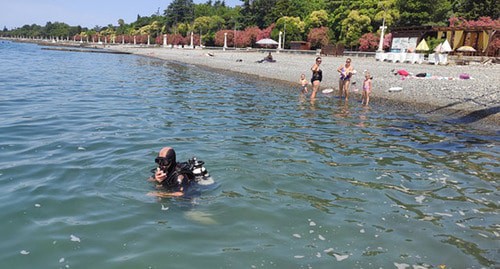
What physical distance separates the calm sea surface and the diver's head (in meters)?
0.59

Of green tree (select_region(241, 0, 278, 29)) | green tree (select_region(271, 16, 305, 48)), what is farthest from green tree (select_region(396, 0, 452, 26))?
green tree (select_region(241, 0, 278, 29))

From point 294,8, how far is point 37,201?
83.9 metres

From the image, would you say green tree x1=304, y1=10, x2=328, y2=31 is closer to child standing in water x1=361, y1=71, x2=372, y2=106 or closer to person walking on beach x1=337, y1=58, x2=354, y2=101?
person walking on beach x1=337, y1=58, x2=354, y2=101

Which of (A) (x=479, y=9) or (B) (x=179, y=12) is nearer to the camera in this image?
(A) (x=479, y=9)

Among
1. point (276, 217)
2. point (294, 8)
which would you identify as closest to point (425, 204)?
point (276, 217)

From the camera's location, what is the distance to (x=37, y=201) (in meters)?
6.30

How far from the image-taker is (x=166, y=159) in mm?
6188

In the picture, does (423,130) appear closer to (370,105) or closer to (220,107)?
(370,105)

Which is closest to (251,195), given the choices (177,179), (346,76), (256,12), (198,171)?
(198,171)

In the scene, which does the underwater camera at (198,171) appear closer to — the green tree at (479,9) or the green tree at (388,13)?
the green tree at (388,13)

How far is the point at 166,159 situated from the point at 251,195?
1707 millimetres

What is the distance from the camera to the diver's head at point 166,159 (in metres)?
6.18

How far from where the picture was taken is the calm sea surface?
498 centimetres

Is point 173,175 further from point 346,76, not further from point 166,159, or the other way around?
point 346,76
